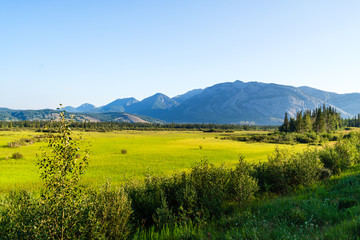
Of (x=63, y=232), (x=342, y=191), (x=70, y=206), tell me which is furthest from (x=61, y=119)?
(x=342, y=191)

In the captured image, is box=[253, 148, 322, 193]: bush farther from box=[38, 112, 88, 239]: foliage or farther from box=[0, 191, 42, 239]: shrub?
box=[0, 191, 42, 239]: shrub

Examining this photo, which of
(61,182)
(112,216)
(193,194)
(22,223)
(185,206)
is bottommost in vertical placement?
(185,206)

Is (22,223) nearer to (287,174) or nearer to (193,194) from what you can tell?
(193,194)

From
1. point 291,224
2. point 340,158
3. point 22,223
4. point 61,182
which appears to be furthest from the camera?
point 340,158

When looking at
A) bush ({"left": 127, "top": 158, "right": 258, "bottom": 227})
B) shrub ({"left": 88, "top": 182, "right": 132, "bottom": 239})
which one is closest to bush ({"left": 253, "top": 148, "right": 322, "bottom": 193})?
bush ({"left": 127, "top": 158, "right": 258, "bottom": 227})

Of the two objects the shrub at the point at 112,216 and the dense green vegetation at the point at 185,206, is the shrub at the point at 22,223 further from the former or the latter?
the shrub at the point at 112,216

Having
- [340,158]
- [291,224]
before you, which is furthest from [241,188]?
[340,158]

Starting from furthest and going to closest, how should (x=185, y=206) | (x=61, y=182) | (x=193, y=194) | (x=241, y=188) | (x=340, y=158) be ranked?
1. (x=340, y=158)
2. (x=241, y=188)
3. (x=185, y=206)
4. (x=193, y=194)
5. (x=61, y=182)

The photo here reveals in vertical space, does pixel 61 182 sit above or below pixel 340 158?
above

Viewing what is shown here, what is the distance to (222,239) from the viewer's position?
9.90m

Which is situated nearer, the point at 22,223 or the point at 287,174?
the point at 22,223

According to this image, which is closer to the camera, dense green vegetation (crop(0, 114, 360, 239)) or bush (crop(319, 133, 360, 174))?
dense green vegetation (crop(0, 114, 360, 239))

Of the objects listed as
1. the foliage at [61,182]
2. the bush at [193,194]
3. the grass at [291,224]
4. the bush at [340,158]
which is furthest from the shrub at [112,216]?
A: the bush at [340,158]

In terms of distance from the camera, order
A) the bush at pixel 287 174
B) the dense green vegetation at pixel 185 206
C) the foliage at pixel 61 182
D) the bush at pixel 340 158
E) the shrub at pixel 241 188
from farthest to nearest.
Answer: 1. the bush at pixel 340 158
2. the bush at pixel 287 174
3. the shrub at pixel 241 188
4. the dense green vegetation at pixel 185 206
5. the foliage at pixel 61 182
